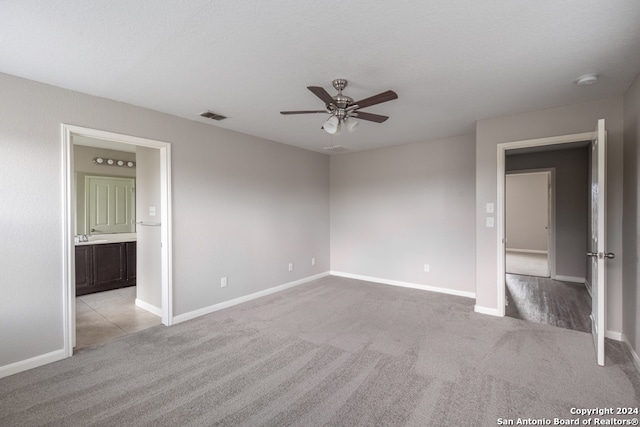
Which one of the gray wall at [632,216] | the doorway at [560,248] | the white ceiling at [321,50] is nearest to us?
the white ceiling at [321,50]

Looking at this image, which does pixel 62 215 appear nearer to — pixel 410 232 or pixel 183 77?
pixel 183 77

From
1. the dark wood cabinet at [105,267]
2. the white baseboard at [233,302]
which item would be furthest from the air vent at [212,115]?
the dark wood cabinet at [105,267]

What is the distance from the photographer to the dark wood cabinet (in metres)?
4.76

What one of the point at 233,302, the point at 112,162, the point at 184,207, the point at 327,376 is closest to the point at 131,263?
the point at 112,162

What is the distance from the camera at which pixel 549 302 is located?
14.0ft

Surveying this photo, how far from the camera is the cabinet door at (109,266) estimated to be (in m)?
4.92

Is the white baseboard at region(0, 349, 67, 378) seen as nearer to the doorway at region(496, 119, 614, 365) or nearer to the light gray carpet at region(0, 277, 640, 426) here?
the light gray carpet at region(0, 277, 640, 426)

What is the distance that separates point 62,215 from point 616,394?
4676 mm

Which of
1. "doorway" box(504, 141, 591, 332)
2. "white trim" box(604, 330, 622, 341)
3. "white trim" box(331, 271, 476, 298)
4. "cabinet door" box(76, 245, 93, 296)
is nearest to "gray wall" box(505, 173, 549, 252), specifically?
"doorway" box(504, 141, 591, 332)

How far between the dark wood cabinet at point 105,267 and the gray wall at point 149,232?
122 cm

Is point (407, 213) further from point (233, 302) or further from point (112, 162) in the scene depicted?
point (112, 162)

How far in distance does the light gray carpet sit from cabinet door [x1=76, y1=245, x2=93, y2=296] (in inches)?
92.2

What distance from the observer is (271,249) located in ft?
15.9

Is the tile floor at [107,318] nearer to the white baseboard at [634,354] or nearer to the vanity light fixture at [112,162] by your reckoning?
the vanity light fixture at [112,162]
